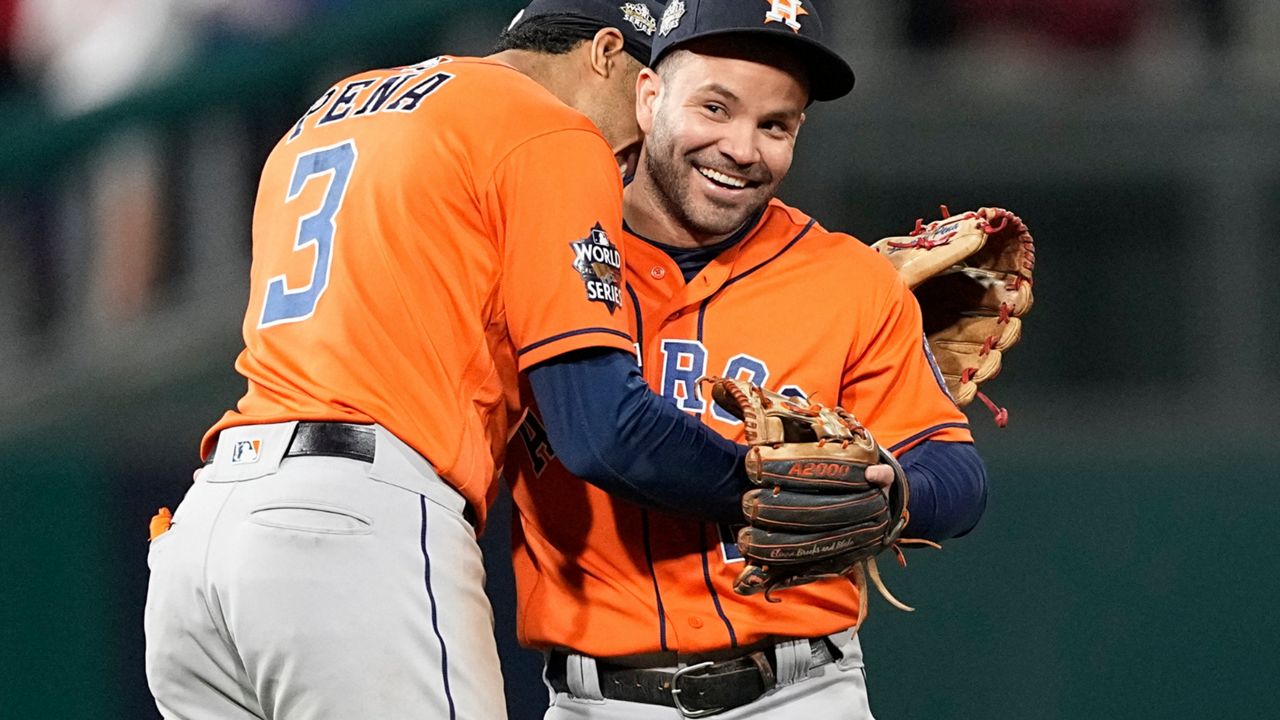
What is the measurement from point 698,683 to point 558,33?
3.47 ft

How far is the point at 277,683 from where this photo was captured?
2094mm

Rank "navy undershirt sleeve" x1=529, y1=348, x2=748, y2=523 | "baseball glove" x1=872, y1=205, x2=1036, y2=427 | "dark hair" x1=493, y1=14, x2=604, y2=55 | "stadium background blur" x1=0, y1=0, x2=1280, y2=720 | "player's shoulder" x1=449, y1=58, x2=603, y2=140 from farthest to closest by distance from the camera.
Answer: "stadium background blur" x1=0, y1=0, x2=1280, y2=720, "baseball glove" x1=872, y1=205, x2=1036, y2=427, "dark hair" x1=493, y1=14, x2=604, y2=55, "player's shoulder" x1=449, y1=58, x2=603, y2=140, "navy undershirt sleeve" x1=529, y1=348, x2=748, y2=523

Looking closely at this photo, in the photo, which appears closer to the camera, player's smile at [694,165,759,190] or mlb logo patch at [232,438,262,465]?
mlb logo patch at [232,438,262,465]

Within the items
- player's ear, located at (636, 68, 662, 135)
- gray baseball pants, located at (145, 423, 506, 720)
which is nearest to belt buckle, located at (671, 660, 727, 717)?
gray baseball pants, located at (145, 423, 506, 720)

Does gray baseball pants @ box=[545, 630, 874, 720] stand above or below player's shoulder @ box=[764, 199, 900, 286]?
below

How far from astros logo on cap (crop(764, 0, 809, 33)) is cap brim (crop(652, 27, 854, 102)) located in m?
0.02

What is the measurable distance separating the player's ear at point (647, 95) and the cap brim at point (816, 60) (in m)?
0.02

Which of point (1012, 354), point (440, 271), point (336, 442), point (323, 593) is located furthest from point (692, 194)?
point (1012, 354)

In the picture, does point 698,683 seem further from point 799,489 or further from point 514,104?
point 514,104

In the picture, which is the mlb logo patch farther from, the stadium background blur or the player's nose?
→ the stadium background blur

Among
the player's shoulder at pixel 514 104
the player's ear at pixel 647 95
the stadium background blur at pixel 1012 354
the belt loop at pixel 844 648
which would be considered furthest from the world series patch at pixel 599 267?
the stadium background blur at pixel 1012 354

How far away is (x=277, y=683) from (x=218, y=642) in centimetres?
11

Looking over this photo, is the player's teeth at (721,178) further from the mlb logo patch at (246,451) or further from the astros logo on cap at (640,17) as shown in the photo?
the mlb logo patch at (246,451)

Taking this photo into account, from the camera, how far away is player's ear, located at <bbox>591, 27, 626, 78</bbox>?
8.73 ft
